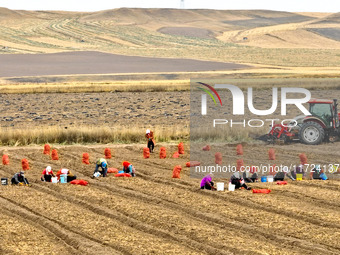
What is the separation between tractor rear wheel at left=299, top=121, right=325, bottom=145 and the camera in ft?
70.1

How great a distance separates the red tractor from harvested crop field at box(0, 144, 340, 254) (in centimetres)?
246

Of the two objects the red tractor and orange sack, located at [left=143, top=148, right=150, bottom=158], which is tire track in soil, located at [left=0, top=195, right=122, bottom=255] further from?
the red tractor

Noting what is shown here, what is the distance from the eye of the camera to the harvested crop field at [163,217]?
13.0 meters

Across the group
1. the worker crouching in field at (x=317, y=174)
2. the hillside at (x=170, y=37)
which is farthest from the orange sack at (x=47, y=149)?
the hillside at (x=170, y=37)

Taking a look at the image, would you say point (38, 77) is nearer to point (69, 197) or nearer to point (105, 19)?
point (69, 197)

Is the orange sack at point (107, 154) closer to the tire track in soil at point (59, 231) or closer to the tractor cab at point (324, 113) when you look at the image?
the tractor cab at point (324, 113)

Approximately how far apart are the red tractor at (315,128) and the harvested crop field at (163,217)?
2463 mm

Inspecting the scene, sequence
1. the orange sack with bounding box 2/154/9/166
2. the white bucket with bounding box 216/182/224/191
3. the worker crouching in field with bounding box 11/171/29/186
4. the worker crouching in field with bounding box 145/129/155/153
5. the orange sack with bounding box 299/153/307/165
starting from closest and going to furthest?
the white bucket with bounding box 216/182/224/191
the worker crouching in field with bounding box 11/171/29/186
the orange sack with bounding box 299/153/307/165
the orange sack with bounding box 2/154/9/166
the worker crouching in field with bounding box 145/129/155/153

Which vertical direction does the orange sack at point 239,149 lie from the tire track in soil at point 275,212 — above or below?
above

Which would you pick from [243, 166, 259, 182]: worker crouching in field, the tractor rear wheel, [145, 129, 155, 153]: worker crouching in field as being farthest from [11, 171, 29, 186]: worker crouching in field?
the tractor rear wheel

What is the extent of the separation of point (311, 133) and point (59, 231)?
1042 cm

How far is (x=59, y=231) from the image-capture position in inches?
555

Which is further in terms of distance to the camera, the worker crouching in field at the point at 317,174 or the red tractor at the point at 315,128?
the red tractor at the point at 315,128

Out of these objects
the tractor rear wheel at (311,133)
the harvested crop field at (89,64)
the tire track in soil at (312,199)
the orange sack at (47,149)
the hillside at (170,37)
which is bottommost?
the tire track in soil at (312,199)
